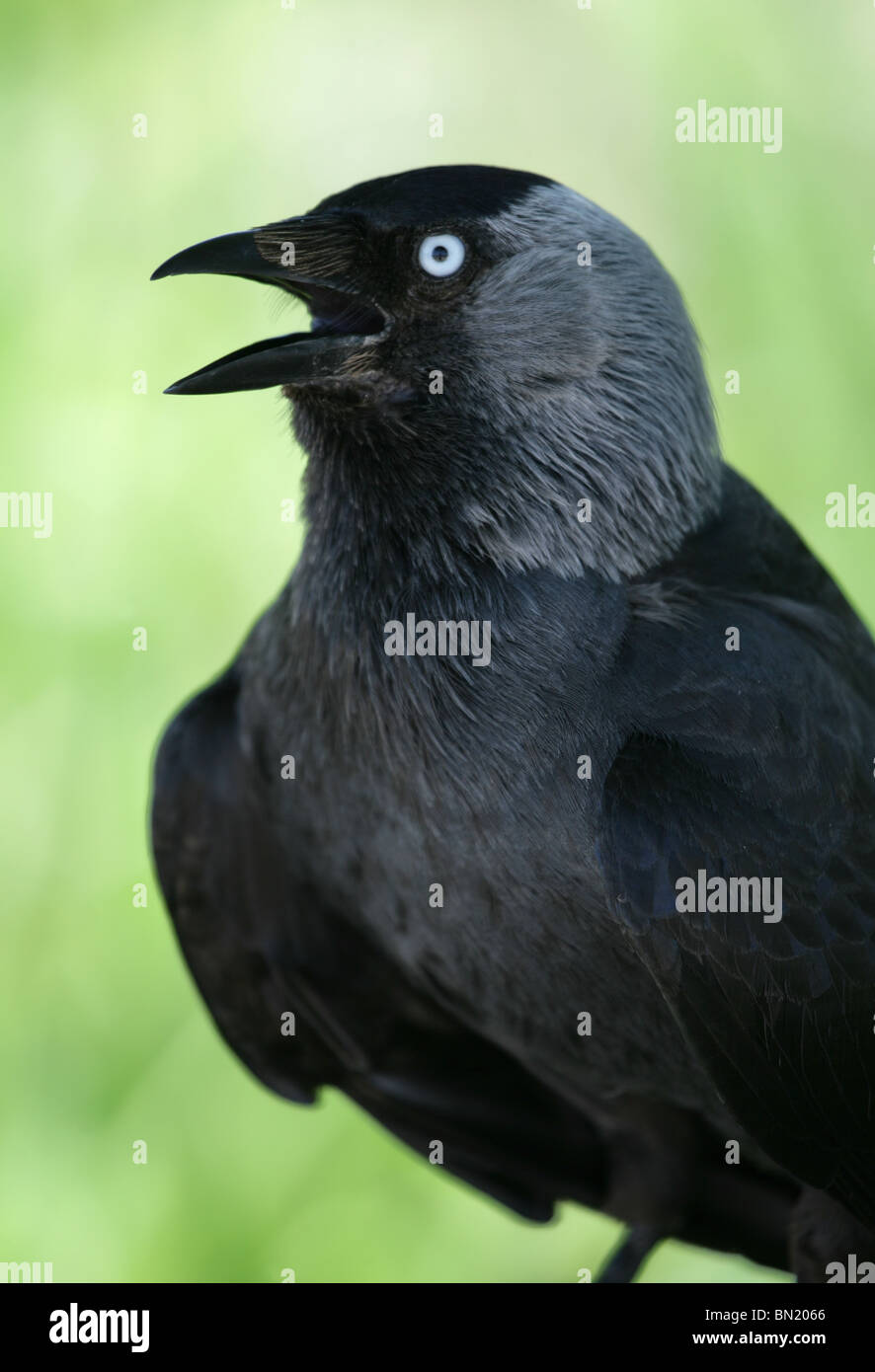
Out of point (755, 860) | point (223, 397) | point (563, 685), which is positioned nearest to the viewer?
point (755, 860)

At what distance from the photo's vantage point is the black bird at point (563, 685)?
1.89 m

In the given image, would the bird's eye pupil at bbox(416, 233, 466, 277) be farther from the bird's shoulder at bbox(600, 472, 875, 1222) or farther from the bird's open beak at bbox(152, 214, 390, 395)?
the bird's shoulder at bbox(600, 472, 875, 1222)

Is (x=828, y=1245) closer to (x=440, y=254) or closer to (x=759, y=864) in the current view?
(x=759, y=864)

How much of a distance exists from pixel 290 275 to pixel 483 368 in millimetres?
284

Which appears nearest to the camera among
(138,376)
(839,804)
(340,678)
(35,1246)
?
(839,804)

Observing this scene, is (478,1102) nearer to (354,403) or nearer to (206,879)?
(206,879)

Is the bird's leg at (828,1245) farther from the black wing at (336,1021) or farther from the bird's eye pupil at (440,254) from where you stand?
the bird's eye pupil at (440,254)

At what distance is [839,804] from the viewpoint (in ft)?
6.46

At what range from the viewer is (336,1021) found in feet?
8.23

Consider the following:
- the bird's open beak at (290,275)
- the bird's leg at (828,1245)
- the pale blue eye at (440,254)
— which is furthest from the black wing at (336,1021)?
the pale blue eye at (440,254)

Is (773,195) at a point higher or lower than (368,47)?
lower

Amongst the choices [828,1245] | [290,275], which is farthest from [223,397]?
[828,1245]

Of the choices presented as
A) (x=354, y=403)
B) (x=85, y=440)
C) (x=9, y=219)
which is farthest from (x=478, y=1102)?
(x=9, y=219)

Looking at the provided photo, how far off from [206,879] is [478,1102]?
2.06 ft
